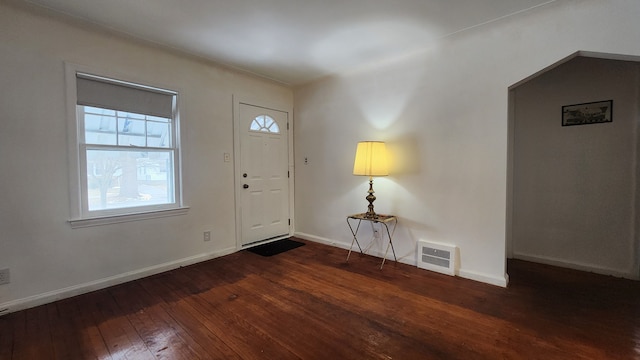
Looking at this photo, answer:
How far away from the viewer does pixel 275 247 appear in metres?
3.86

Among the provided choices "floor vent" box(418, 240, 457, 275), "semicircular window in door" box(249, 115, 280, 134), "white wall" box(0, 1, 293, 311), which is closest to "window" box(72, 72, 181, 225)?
"white wall" box(0, 1, 293, 311)

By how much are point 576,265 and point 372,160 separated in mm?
2493

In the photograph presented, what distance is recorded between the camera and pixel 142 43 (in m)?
2.80

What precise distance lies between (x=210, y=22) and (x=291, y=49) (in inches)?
34.5

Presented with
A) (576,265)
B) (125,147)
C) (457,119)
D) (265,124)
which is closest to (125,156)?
(125,147)

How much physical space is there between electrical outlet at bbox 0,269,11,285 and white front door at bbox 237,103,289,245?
2.12 metres

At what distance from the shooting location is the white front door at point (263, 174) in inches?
149

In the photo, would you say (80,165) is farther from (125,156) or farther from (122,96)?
(122,96)

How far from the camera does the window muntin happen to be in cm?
255

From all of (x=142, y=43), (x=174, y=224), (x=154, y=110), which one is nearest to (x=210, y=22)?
(x=142, y=43)

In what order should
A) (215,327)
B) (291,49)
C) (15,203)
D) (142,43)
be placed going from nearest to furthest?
(215,327)
(15,203)
(142,43)
(291,49)

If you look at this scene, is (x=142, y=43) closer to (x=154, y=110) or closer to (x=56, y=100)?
(x=154, y=110)

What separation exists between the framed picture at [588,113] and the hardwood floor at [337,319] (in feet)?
5.28

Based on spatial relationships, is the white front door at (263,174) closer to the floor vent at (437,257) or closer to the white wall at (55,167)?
the white wall at (55,167)
